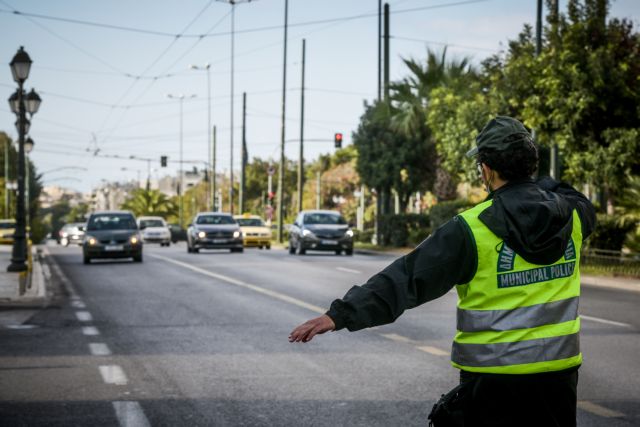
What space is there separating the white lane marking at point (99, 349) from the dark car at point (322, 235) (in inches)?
991

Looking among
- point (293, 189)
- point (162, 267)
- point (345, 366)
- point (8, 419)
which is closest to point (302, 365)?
point (345, 366)

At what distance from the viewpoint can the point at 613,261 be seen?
2417 cm

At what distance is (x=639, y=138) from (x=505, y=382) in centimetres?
2181

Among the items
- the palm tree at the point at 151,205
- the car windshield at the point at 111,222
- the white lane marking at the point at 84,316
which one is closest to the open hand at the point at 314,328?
the white lane marking at the point at 84,316

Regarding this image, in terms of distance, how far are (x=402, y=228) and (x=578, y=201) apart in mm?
38021

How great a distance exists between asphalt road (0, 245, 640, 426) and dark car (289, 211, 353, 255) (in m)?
18.3

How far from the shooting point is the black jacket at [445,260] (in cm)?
369

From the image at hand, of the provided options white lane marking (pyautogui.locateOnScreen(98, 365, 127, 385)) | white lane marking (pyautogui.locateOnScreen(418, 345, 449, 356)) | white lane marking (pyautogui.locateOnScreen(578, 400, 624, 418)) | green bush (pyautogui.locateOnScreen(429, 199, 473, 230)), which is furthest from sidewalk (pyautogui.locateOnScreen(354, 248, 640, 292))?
white lane marking (pyautogui.locateOnScreen(98, 365, 127, 385))

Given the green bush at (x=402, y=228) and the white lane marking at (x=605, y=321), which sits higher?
the green bush at (x=402, y=228)

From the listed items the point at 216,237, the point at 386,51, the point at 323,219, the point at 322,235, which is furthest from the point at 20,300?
the point at 386,51

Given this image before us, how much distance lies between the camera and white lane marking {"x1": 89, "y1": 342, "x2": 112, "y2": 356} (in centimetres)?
1090

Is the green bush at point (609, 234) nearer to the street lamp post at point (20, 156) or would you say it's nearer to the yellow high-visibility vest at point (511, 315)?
the street lamp post at point (20, 156)

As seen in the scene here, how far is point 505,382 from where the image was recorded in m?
3.65

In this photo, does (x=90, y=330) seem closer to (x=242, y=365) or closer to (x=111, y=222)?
(x=242, y=365)
